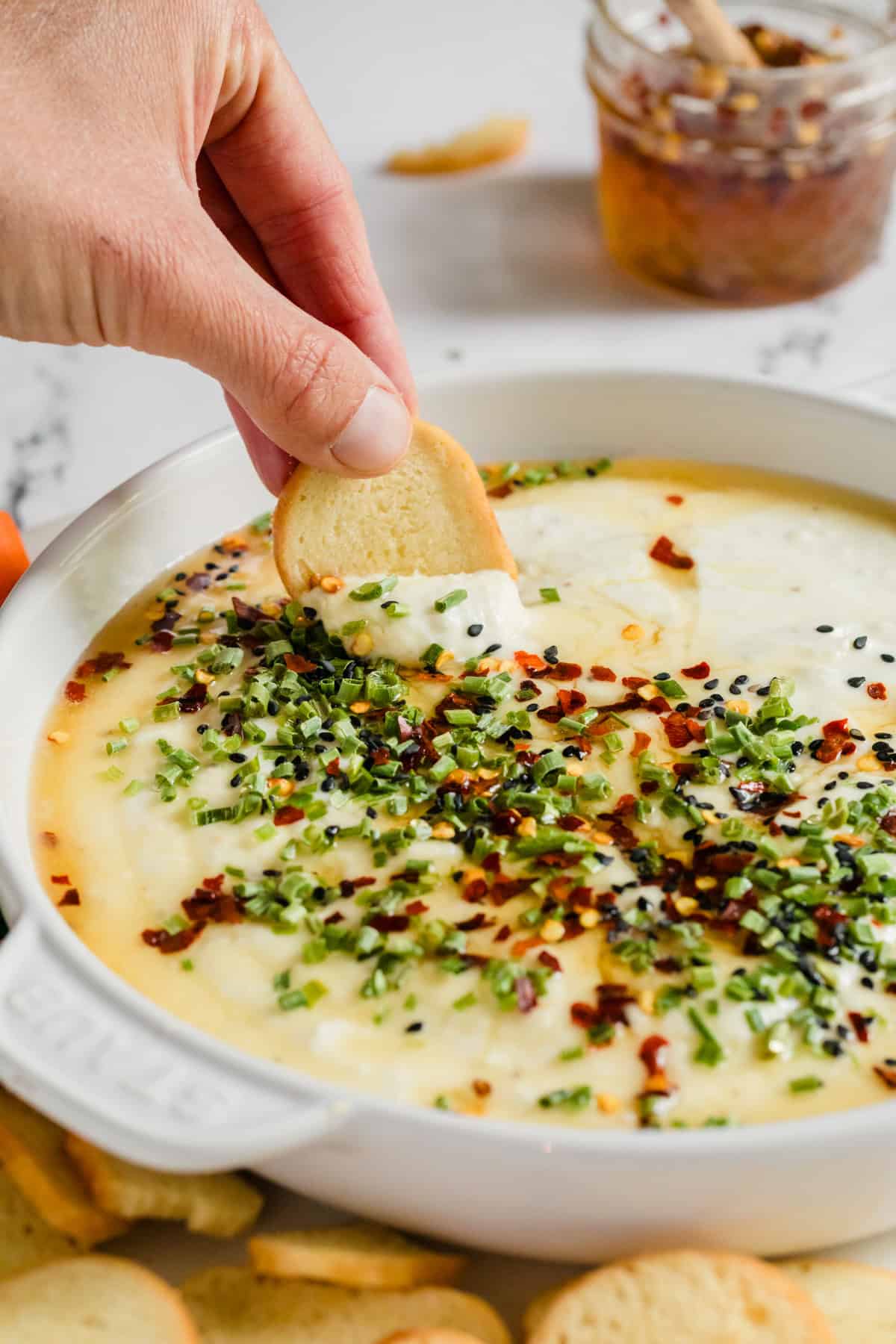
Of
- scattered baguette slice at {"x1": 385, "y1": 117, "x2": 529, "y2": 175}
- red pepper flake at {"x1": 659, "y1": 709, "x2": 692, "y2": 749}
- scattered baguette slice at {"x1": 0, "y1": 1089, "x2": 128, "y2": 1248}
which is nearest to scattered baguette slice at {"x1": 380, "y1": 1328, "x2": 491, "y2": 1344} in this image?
scattered baguette slice at {"x1": 0, "y1": 1089, "x2": 128, "y2": 1248}

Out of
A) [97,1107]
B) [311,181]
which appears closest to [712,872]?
[97,1107]

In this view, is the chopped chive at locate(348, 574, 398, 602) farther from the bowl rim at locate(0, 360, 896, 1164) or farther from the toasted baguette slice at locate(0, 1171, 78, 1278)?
the toasted baguette slice at locate(0, 1171, 78, 1278)

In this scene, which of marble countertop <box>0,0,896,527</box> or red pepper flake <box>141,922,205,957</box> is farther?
marble countertop <box>0,0,896,527</box>

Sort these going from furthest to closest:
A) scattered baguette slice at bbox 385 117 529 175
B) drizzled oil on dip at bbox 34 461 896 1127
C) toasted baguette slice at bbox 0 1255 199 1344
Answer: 1. scattered baguette slice at bbox 385 117 529 175
2. drizzled oil on dip at bbox 34 461 896 1127
3. toasted baguette slice at bbox 0 1255 199 1344

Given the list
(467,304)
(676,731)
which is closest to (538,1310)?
(676,731)

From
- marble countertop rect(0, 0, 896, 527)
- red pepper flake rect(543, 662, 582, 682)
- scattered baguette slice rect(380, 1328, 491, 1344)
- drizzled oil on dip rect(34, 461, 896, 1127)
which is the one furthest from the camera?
marble countertop rect(0, 0, 896, 527)

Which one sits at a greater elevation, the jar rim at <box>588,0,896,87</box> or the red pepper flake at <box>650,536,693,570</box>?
the jar rim at <box>588,0,896,87</box>

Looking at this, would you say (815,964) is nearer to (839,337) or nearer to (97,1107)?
(97,1107)
